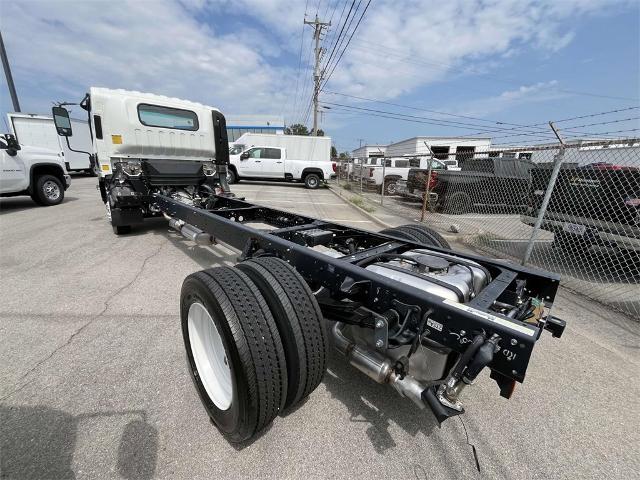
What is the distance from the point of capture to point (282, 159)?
1739 centimetres

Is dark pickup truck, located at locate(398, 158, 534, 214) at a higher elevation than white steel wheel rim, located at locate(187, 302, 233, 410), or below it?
higher

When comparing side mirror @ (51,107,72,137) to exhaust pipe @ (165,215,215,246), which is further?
side mirror @ (51,107,72,137)

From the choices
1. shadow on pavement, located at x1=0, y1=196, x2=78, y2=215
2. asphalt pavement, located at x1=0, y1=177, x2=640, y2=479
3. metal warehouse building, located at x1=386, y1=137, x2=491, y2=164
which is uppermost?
metal warehouse building, located at x1=386, y1=137, x2=491, y2=164

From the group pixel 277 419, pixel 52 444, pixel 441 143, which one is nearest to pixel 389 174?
pixel 441 143

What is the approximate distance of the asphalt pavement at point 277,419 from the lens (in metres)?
1.63

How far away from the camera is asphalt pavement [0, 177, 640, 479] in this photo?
5.36 ft

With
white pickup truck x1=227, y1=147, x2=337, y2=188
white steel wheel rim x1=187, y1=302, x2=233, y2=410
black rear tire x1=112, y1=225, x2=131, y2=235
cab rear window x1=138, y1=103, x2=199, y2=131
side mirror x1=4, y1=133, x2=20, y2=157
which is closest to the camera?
white steel wheel rim x1=187, y1=302, x2=233, y2=410

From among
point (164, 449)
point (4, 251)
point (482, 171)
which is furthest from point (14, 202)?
point (482, 171)

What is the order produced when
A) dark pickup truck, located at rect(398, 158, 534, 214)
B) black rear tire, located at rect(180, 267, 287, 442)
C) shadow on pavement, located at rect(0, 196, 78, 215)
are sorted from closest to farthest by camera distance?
black rear tire, located at rect(180, 267, 287, 442)
shadow on pavement, located at rect(0, 196, 78, 215)
dark pickup truck, located at rect(398, 158, 534, 214)

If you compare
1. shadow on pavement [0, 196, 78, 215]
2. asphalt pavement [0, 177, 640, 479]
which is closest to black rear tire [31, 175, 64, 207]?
shadow on pavement [0, 196, 78, 215]

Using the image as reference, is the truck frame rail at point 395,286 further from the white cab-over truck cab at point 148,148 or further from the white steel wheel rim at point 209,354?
the white cab-over truck cab at point 148,148

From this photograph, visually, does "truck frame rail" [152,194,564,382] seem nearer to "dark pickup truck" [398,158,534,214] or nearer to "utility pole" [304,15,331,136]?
"dark pickup truck" [398,158,534,214]

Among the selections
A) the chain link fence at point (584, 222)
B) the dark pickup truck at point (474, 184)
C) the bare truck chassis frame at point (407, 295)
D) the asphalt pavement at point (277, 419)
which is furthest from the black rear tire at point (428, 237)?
the dark pickup truck at point (474, 184)

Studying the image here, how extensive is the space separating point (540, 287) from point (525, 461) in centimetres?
105
